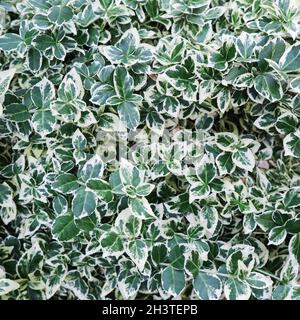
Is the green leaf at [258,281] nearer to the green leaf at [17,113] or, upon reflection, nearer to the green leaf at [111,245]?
the green leaf at [111,245]

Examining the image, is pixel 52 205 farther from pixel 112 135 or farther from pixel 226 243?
pixel 226 243

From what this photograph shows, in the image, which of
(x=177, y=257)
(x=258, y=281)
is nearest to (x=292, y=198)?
(x=258, y=281)

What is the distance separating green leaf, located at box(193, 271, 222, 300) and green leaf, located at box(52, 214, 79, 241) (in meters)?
0.35

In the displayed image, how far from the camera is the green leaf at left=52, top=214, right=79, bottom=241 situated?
1.24m

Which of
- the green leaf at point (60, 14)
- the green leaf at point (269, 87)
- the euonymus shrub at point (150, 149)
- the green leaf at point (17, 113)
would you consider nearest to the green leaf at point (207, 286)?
the euonymus shrub at point (150, 149)

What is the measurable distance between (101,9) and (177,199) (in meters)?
0.58

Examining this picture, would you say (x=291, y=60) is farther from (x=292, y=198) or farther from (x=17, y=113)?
(x=17, y=113)

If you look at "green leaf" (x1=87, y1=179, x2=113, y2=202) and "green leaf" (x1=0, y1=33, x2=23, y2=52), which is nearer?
"green leaf" (x1=87, y1=179, x2=113, y2=202)

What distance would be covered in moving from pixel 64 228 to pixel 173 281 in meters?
0.32

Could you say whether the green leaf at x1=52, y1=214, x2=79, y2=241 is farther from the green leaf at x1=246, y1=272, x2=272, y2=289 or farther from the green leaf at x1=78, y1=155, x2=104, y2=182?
the green leaf at x1=246, y1=272, x2=272, y2=289

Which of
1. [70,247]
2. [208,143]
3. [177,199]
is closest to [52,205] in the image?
[70,247]

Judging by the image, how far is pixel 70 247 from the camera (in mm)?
1344

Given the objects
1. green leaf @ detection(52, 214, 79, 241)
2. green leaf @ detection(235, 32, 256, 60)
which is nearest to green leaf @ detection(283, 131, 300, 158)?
green leaf @ detection(235, 32, 256, 60)

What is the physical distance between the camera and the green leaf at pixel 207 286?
121cm
